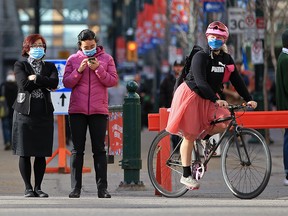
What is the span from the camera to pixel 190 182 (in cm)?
1106

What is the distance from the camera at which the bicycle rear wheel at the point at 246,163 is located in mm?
10703

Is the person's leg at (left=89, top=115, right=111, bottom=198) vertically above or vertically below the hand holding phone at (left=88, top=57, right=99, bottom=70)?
below

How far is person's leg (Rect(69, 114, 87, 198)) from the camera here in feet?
37.1

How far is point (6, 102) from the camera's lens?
22156 mm

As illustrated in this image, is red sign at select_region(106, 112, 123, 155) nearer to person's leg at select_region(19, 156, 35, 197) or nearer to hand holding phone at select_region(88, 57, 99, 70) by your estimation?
person's leg at select_region(19, 156, 35, 197)

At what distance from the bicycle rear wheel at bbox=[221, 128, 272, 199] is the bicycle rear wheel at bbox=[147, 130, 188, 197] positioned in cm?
63

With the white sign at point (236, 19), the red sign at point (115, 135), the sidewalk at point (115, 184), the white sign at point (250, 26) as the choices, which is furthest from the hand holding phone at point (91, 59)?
the white sign at point (236, 19)

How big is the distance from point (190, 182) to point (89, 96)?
1350 millimetres

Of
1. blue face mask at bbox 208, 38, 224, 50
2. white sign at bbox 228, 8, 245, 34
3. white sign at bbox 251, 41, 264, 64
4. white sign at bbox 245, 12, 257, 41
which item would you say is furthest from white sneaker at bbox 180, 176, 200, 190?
white sign at bbox 228, 8, 245, 34

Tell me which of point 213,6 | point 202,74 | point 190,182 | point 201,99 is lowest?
point 190,182

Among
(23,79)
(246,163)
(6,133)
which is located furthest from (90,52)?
(6,133)

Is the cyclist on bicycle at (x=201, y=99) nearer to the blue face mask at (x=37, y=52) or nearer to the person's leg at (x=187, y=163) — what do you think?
the person's leg at (x=187, y=163)

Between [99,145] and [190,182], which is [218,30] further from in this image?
[99,145]

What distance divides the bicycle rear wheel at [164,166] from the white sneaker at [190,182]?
26 centimetres
